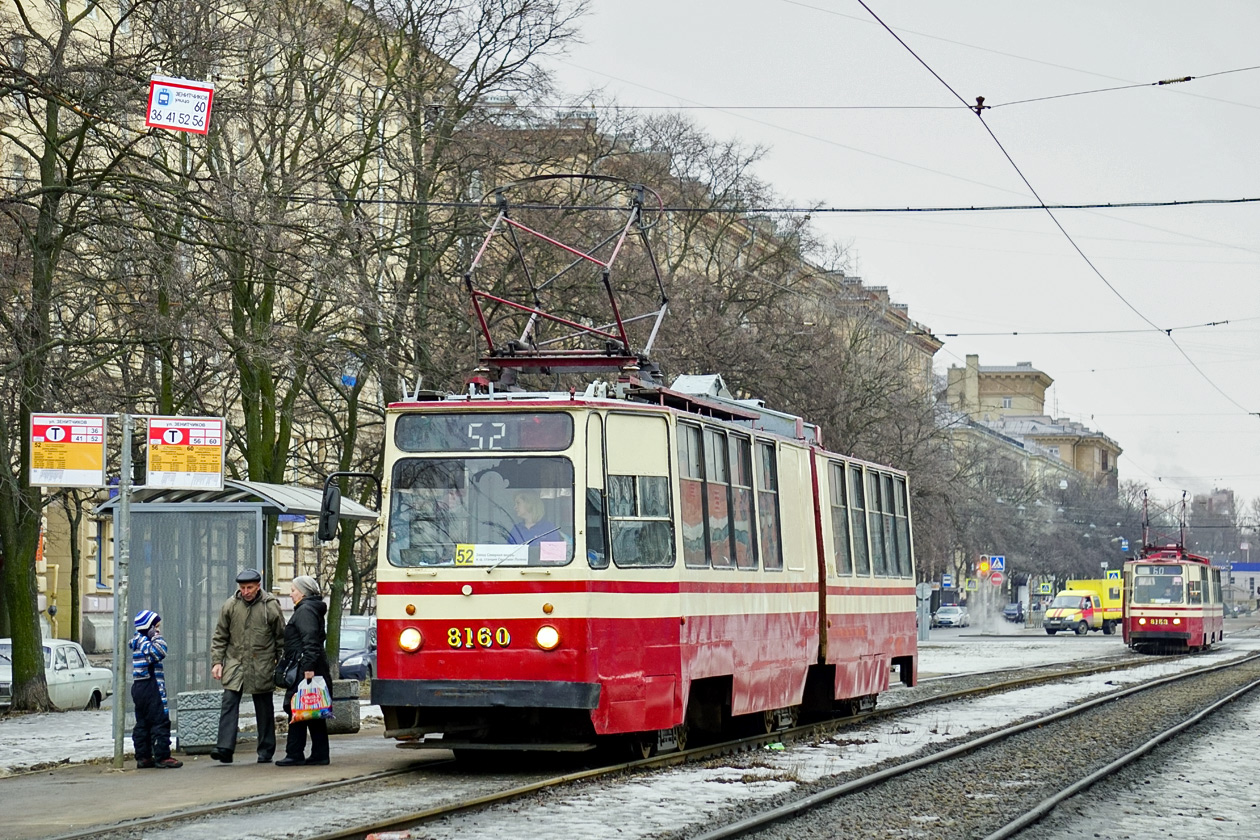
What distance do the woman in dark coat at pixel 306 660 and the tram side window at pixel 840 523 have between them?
6.05m

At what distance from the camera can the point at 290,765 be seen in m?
15.4

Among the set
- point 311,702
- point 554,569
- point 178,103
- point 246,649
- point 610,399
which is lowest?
point 311,702

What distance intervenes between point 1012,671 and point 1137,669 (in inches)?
112

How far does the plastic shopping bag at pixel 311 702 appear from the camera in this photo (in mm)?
15258

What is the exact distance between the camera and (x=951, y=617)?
297 ft

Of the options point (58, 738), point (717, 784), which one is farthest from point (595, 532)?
point (58, 738)

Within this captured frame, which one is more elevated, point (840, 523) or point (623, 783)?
point (840, 523)

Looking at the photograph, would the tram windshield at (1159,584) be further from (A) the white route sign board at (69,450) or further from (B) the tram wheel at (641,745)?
(A) the white route sign board at (69,450)

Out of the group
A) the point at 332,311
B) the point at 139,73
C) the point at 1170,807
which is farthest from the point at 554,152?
the point at 1170,807

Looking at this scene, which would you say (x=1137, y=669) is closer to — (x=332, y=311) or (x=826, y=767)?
(x=332, y=311)

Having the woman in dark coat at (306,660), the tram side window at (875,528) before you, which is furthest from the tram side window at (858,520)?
the woman in dark coat at (306,660)

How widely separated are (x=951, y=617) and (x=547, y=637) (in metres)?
78.5

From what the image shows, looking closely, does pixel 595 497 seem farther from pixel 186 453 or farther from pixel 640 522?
pixel 186 453

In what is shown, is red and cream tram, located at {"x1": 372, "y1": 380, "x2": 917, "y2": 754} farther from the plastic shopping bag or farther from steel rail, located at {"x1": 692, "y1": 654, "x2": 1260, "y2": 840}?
steel rail, located at {"x1": 692, "y1": 654, "x2": 1260, "y2": 840}
